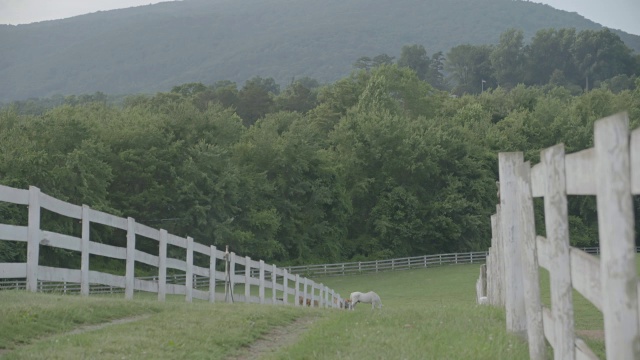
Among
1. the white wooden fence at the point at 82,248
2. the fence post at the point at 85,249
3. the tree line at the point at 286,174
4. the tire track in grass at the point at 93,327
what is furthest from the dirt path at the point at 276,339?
the tree line at the point at 286,174

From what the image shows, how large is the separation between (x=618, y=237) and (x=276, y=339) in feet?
24.3

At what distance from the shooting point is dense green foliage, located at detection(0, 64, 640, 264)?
59978 mm

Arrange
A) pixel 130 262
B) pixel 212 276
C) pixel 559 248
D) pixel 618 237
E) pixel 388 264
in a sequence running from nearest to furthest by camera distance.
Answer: pixel 618 237, pixel 559 248, pixel 130 262, pixel 212 276, pixel 388 264

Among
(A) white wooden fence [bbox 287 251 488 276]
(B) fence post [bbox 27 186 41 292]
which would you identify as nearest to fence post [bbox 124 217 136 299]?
(B) fence post [bbox 27 186 41 292]

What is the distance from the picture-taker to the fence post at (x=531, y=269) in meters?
7.23

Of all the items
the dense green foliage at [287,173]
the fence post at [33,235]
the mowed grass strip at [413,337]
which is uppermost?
the dense green foliage at [287,173]

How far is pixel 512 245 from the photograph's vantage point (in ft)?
29.0

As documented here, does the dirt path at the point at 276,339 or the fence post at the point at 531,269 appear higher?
the fence post at the point at 531,269

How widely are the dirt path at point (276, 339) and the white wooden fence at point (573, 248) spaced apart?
2.46 meters

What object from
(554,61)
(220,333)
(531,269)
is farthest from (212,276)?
(554,61)

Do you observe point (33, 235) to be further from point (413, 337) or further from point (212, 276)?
point (212, 276)

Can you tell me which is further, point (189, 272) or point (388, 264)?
point (388, 264)

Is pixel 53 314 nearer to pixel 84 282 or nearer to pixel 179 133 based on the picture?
pixel 84 282

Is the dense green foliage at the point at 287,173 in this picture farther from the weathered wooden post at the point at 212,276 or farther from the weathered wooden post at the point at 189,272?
the weathered wooden post at the point at 189,272
